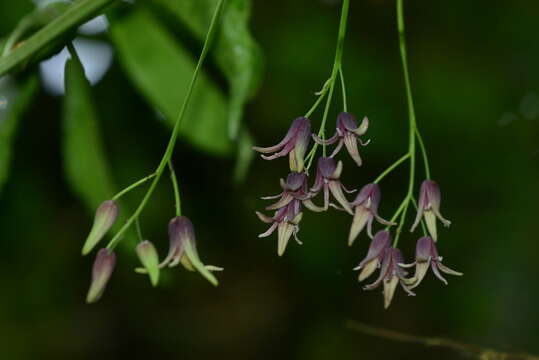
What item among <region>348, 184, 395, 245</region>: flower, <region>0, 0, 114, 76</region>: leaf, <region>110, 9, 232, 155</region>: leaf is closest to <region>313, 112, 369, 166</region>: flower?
<region>348, 184, 395, 245</region>: flower

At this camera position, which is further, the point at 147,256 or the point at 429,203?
the point at 429,203

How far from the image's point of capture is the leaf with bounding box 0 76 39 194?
1781 mm

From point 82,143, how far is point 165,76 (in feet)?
0.90

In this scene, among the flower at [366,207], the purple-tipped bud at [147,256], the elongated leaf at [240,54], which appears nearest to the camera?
the purple-tipped bud at [147,256]

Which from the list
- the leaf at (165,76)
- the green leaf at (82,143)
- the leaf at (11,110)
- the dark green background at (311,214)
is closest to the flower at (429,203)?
the leaf at (165,76)

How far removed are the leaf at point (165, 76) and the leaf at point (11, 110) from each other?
0.25 m

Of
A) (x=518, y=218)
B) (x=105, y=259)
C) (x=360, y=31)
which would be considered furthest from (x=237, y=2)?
(x=518, y=218)

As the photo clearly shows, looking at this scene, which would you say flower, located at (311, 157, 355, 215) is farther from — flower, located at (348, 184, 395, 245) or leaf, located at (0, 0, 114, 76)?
leaf, located at (0, 0, 114, 76)

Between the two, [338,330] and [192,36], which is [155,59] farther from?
[338,330]

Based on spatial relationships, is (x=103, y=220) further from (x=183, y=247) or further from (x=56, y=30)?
(x=56, y=30)

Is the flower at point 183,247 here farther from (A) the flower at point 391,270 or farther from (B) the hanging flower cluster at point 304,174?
(A) the flower at point 391,270

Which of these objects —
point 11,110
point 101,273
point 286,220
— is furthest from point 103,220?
point 11,110

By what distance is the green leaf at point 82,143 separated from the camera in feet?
5.91

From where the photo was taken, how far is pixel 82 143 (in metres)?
1.88
